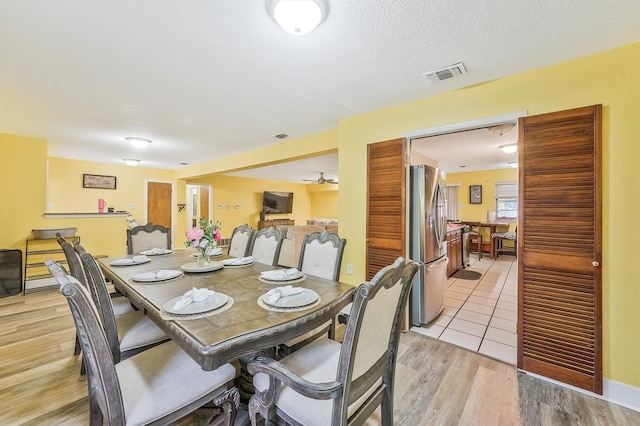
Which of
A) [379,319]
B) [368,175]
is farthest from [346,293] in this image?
[368,175]

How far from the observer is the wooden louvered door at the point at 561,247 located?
6.01ft

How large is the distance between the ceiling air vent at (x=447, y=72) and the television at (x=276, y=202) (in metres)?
7.68

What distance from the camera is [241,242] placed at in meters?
3.32

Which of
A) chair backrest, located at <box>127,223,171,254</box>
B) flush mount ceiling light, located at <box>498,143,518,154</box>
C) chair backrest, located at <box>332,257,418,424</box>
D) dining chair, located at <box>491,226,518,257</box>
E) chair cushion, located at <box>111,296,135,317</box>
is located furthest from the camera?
dining chair, located at <box>491,226,518,257</box>

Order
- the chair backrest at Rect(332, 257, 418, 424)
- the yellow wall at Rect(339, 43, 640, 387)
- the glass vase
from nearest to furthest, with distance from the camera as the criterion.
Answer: the chair backrest at Rect(332, 257, 418, 424) → the yellow wall at Rect(339, 43, 640, 387) → the glass vase

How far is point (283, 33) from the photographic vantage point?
1.68 meters

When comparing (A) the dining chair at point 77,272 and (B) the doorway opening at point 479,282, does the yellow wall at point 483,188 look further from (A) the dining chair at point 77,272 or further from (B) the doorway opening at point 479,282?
(A) the dining chair at point 77,272

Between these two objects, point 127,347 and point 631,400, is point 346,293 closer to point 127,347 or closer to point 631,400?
point 127,347

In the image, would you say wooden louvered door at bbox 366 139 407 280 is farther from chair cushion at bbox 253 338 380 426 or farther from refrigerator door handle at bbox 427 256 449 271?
chair cushion at bbox 253 338 380 426

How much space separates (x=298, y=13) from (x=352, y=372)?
1.75 m

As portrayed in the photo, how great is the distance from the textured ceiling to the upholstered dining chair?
4.91 feet

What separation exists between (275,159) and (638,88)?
4.07 m

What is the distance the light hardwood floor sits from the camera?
1636mm

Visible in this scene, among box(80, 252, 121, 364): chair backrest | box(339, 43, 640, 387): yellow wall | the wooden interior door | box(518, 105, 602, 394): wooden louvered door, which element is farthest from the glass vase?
the wooden interior door
